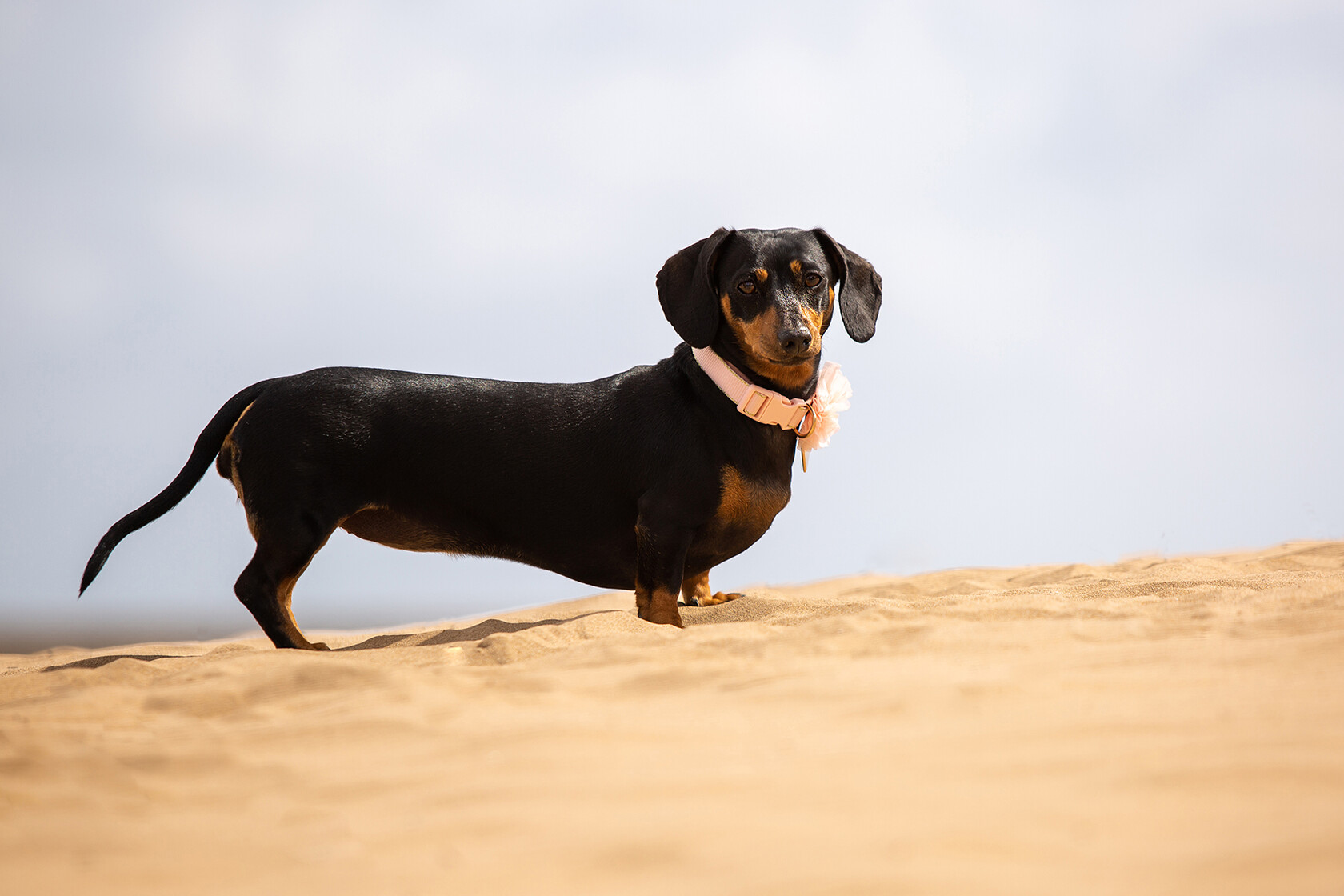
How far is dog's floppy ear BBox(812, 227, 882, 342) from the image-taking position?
185 inches

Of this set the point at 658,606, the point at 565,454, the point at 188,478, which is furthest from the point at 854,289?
the point at 188,478

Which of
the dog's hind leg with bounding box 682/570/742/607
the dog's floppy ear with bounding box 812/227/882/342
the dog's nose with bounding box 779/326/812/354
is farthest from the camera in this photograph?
the dog's hind leg with bounding box 682/570/742/607

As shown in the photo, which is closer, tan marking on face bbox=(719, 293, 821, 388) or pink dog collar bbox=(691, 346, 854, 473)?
tan marking on face bbox=(719, 293, 821, 388)

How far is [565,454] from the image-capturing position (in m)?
4.64

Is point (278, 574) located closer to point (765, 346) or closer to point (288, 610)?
point (288, 610)

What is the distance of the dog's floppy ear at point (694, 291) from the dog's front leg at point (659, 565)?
839mm

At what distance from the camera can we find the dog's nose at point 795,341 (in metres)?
4.09

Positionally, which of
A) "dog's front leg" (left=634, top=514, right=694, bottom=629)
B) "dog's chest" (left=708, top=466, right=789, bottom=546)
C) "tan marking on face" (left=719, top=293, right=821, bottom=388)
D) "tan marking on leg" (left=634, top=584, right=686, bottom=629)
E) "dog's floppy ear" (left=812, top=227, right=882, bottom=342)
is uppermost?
"dog's floppy ear" (left=812, top=227, right=882, bottom=342)

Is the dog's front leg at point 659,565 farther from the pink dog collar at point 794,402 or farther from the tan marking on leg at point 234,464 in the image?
the tan marking on leg at point 234,464

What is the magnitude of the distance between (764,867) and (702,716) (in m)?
0.70

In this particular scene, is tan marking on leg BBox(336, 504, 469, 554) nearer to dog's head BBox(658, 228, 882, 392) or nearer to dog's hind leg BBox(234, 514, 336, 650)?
dog's hind leg BBox(234, 514, 336, 650)

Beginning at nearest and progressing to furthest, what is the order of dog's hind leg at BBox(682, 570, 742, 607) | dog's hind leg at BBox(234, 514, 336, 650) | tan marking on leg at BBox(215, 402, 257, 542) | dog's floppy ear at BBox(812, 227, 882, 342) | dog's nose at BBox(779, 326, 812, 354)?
dog's nose at BBox(779, 326, 812, 354) < dog's hind leg at BBox(234, 514, 336, 650) < tan marking on leg at BBox(215, 402, 257, 542) < dog's floppy ear at BBox(812, 227, 882, 342) < dog's hind leg at BBox(682, 570, 742, 607)

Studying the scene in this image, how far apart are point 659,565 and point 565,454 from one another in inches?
27.2

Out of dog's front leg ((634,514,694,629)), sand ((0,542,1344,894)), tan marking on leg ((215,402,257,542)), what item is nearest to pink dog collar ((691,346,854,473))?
dog's front leg ((634,514,694,629))
